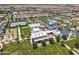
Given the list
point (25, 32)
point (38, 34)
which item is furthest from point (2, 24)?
point (38, 34)

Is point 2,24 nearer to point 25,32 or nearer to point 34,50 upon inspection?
point 25,32

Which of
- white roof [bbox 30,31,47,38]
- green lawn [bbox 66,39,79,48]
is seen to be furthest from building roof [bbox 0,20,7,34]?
green lawn [bbox 66,39,79,48]

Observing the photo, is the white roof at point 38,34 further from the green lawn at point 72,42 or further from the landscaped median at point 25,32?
the green lawn at point 72,42

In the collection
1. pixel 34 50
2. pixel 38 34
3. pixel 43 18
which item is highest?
pixel 43 18

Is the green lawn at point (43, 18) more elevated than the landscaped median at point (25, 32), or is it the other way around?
the green lawn at point (43, 18)

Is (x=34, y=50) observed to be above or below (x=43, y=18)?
below

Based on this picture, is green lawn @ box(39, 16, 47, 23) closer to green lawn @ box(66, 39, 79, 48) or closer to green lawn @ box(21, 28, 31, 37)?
green lawn @ box(21, 28, 31, 37)

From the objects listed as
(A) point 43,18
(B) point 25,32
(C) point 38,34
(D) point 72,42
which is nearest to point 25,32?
(B) point 25,32

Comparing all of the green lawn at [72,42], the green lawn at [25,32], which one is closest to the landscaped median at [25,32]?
the green lawn at [25,32]

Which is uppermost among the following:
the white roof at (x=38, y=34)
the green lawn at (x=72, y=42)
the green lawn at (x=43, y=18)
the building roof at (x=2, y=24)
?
the green lawn at (x=43, y=18)

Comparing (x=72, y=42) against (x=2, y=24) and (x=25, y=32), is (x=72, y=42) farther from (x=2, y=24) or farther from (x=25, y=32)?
(x=2, y=24)

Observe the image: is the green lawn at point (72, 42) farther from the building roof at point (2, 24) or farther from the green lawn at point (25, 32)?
the building roof at point (2, 24)
